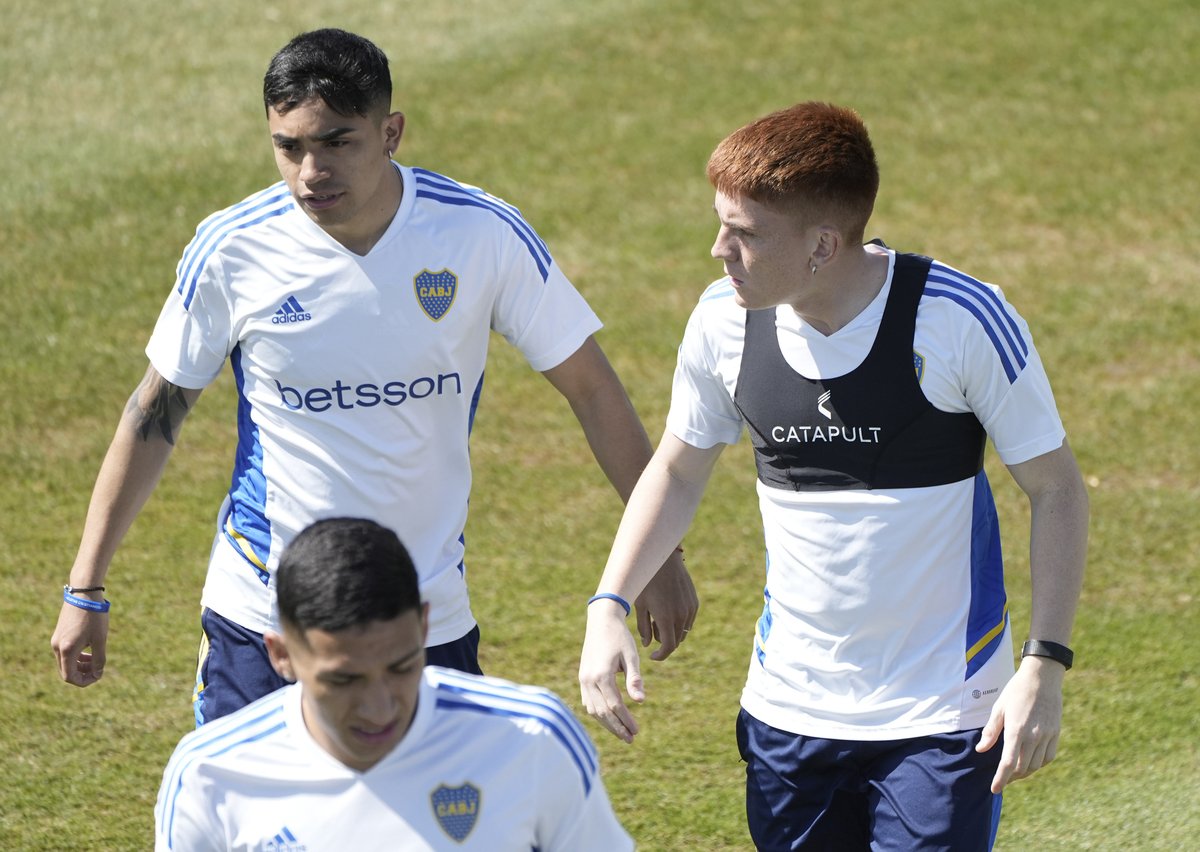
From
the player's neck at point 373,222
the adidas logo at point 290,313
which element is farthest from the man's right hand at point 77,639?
the player's neck at point 373,222

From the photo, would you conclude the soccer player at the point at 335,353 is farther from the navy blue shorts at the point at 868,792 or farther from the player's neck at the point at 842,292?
the player's neck at the point at 842,292

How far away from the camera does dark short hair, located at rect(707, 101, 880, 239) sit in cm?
370

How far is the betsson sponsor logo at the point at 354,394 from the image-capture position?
4.18 meters

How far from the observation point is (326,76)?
4094mm

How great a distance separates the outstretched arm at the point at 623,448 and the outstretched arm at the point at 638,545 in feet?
1.10

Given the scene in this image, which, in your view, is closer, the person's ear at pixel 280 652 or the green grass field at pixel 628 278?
the person's ear at pixel 280 652

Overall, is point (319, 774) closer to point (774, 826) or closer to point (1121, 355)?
point (774, 826)

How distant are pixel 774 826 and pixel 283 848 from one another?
1448 mm

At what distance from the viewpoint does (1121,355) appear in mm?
9625

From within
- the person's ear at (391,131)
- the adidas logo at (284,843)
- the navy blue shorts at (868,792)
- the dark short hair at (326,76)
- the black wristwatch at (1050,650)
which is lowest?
the navy blue shorts at (868,792)

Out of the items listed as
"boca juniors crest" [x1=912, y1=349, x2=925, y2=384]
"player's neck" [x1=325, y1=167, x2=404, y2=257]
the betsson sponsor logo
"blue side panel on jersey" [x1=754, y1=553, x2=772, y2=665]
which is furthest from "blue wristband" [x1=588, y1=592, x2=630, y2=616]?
"player's neck" [x1=325, y1=167, x2=404, y2=257]

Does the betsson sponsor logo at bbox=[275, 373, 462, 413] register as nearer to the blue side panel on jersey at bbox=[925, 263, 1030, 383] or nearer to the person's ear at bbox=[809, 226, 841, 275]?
the person's ear at bbox=[809, 226, 841, 275]

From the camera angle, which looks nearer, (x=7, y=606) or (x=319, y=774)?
(x=319, y=774)

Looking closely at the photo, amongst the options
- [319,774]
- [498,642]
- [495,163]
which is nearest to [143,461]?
[319,774]
